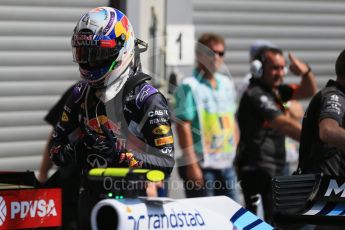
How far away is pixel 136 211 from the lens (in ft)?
11.8

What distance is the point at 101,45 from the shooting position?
15.3 ft

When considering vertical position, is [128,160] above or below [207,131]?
above

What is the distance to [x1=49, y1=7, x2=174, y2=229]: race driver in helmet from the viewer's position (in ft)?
15.2

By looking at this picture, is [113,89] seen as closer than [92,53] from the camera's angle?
No

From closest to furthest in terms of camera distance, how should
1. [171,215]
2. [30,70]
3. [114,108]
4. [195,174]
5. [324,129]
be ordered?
[171,215], [114,108], [324,129], [195,174], [30,70]

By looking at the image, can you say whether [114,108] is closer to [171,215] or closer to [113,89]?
[113,89]

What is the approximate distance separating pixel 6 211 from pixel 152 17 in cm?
571

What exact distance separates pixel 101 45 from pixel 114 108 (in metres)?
0.35

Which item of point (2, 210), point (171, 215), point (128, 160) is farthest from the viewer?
point (128, 160)

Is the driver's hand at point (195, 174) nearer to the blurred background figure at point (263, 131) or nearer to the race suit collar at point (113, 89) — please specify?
the blurred background figure at point (263, 131)

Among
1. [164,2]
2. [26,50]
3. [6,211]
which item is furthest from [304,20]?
[6,211]

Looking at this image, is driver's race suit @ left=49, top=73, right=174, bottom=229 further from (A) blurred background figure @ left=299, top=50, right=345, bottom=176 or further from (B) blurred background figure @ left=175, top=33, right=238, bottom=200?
(B) blurred background figure @ left=175, top=33, right=238, bottom=200

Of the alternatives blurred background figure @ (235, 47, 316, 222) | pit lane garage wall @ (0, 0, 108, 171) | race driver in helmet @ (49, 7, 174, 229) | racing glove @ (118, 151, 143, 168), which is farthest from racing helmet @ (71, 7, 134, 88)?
pit lane garage wall @ (0, 0, 108, 171)

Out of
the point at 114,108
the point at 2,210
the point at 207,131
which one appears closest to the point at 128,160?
the point at 114,108
